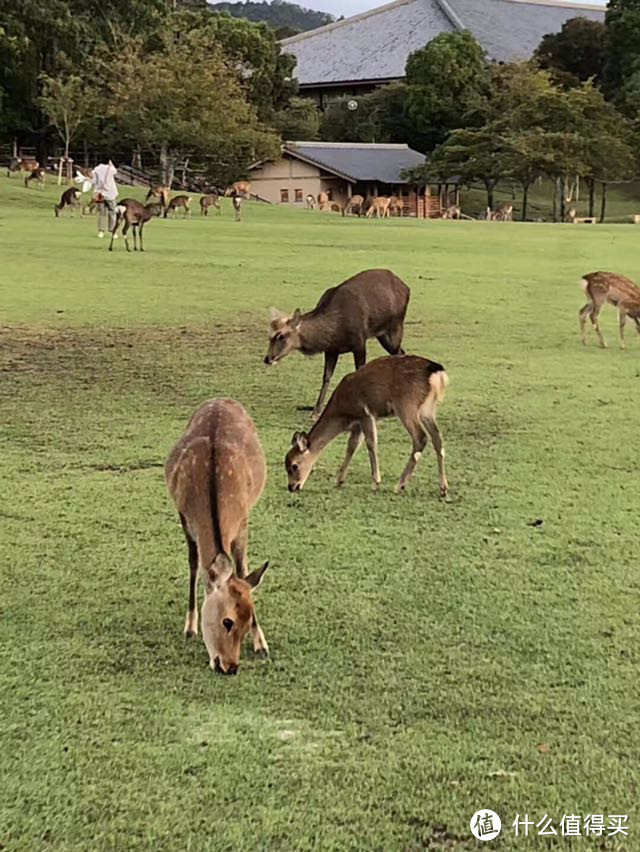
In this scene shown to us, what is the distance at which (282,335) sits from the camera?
689 cm

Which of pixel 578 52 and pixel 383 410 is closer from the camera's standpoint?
pixel 383 410

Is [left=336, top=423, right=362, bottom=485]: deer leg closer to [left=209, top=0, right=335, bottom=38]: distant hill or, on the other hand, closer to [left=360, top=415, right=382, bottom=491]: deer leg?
[left=360, top=415, right=382, bottom=491]: deer leg

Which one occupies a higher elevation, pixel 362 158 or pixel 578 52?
pixel 578 52

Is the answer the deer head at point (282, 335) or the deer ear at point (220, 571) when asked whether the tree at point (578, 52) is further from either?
the deer ear at point (220, 571)

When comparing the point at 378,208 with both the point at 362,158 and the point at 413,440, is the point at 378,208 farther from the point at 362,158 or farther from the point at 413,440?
Result: the point at 413,440

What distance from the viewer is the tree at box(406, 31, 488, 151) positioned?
175 feet

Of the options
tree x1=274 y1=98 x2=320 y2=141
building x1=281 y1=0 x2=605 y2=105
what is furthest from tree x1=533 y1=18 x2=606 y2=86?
tree x1=274 y1=98 x2=320 y2=141

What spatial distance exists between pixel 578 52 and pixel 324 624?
63104mm

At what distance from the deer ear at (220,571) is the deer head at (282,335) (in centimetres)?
380

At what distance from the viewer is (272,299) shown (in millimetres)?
12109

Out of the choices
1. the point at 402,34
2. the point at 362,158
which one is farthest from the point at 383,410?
the point at 402,34

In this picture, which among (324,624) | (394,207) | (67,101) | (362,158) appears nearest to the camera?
(324,624)

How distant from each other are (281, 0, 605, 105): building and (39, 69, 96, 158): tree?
33007 millimetres

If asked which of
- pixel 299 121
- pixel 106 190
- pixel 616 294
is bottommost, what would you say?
pixel 616 294
